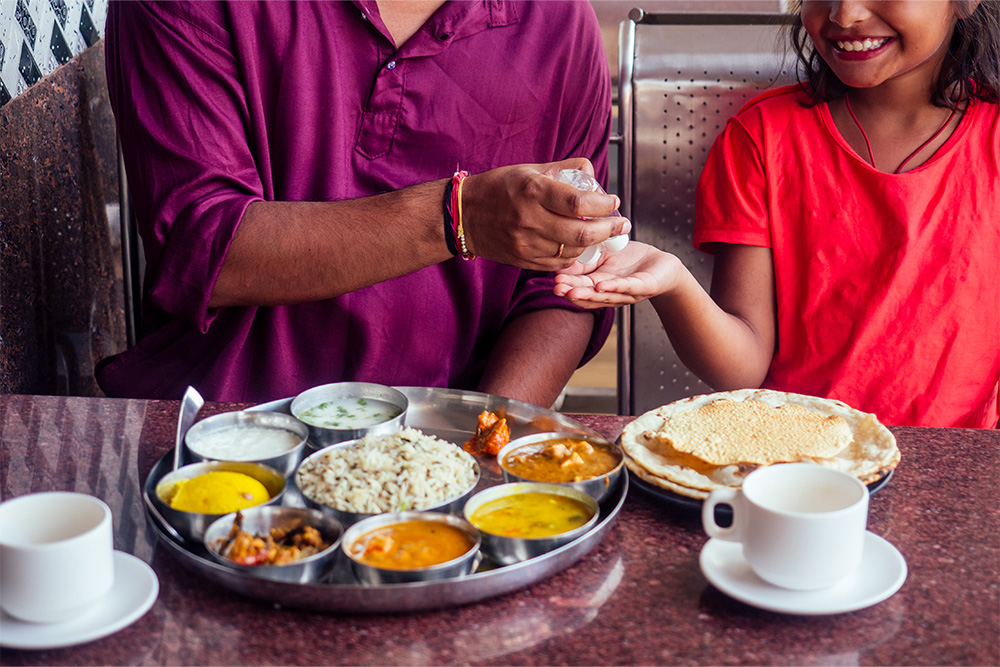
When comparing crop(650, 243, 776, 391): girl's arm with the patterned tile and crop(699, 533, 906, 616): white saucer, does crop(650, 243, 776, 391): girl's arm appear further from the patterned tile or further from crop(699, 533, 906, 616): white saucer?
the patterned tile

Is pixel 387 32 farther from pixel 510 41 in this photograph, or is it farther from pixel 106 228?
pixel 106 228

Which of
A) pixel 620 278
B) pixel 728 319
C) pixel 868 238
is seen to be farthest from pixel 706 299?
pixel 868 238

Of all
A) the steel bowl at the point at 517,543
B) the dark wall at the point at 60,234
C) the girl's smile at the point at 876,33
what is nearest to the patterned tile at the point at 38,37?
the dark wall at the point at 60,234

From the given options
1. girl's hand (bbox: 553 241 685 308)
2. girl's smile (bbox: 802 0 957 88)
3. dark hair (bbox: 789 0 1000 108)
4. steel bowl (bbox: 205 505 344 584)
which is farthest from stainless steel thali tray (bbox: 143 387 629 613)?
dark hair (bbox: 789 0 1000 108)

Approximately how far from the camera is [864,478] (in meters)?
1.13

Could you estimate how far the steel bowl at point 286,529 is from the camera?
91 centimetres

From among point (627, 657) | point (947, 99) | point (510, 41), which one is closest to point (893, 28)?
point (947, 99)

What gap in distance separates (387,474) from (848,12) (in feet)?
4.15

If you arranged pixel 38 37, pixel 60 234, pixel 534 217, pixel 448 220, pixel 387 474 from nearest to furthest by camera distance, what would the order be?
pixel 387 474, pixel 534 217, pixel 448 220, pixel 38 37, pixel 60 234

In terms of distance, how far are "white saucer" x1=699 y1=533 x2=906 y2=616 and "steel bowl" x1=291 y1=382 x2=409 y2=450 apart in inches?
19.7

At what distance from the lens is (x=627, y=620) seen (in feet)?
3.00

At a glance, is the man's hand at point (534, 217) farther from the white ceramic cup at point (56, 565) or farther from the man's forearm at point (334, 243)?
the white ceramic cup at point (56, 565)

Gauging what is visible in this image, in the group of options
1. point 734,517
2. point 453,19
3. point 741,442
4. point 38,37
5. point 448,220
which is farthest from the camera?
point 38,37

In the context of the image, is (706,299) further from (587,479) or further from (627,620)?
(627,620)
